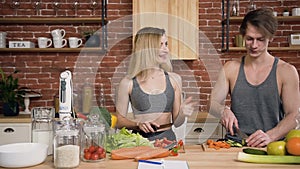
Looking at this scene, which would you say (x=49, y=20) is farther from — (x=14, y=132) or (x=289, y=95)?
(x=289, y=95)

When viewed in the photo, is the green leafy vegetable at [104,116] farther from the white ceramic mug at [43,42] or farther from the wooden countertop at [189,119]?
the white ceramic mug at [43,42]

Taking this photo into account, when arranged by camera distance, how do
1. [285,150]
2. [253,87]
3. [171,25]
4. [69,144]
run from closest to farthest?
[69,144] → [285,150] → [253,87] → [171,25]

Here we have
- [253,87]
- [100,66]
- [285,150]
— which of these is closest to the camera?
[285,150]

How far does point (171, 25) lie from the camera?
3639 mm

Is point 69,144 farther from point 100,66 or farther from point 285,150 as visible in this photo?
point 100,66

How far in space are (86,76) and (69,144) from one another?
2523 mm

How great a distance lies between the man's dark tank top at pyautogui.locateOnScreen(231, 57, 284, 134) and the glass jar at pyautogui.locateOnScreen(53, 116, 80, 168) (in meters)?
1.10

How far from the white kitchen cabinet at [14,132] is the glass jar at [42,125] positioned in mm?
1886

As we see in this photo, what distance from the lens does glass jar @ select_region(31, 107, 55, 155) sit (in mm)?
1584

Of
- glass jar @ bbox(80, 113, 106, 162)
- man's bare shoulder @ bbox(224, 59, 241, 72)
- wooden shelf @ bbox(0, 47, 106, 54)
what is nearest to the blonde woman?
man's bare shoulder @ bbox(224, 59, 241, 72)

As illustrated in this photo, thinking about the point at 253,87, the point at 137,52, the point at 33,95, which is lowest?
the point at 33,95

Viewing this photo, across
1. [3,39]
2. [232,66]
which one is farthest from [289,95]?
[3,39]

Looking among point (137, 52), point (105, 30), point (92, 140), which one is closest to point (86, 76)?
point (105, 30)

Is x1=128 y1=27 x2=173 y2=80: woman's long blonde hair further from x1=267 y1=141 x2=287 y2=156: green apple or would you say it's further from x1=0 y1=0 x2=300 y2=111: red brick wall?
x1=0 y1=0 x2=300 y2=111: red brick wall
